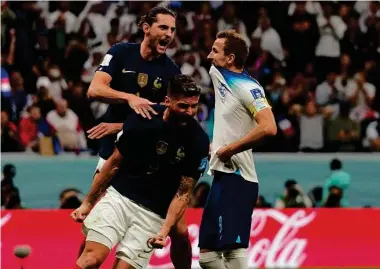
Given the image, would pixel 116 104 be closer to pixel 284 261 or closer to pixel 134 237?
pixel 134 237

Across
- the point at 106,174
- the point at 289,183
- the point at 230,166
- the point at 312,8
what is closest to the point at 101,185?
the point at 106,174

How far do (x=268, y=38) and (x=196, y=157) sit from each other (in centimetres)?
1049

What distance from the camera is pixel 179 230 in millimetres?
8750

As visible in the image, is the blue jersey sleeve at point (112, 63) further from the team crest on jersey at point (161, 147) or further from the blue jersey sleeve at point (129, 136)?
the team crest on jersey at point (161, 147)

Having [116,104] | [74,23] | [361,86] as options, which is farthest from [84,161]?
[116,104]

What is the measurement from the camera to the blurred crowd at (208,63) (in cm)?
1652

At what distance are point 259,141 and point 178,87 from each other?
2.25 feet

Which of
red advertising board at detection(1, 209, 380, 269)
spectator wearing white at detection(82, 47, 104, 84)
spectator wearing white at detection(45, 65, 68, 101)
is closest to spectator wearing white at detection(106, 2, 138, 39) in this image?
spectator wearing white at detection(82, 47, 104, 84)

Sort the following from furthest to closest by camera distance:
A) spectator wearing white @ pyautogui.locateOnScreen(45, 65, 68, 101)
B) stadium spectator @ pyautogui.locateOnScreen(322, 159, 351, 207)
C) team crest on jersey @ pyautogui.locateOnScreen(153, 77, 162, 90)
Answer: spectator wearing white @ pyautogui.locateOnScreen(45, 65, 68, 101)
stadium spectator @ pyautogui.locateOnScreen(322, 159, 351, 207)
team crest on jersey @ pyautogui.locateOnScreen(153, 77, 162, 90)

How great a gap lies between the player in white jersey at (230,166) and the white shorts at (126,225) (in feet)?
1.42

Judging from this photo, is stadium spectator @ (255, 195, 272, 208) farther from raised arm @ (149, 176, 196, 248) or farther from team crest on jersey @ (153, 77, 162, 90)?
raised arm @ (149, 176, 196, 248)

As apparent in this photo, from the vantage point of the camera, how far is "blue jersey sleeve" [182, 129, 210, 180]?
8.25m

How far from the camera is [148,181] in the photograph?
838 centimetres

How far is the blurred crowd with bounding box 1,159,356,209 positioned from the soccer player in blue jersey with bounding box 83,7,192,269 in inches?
238
